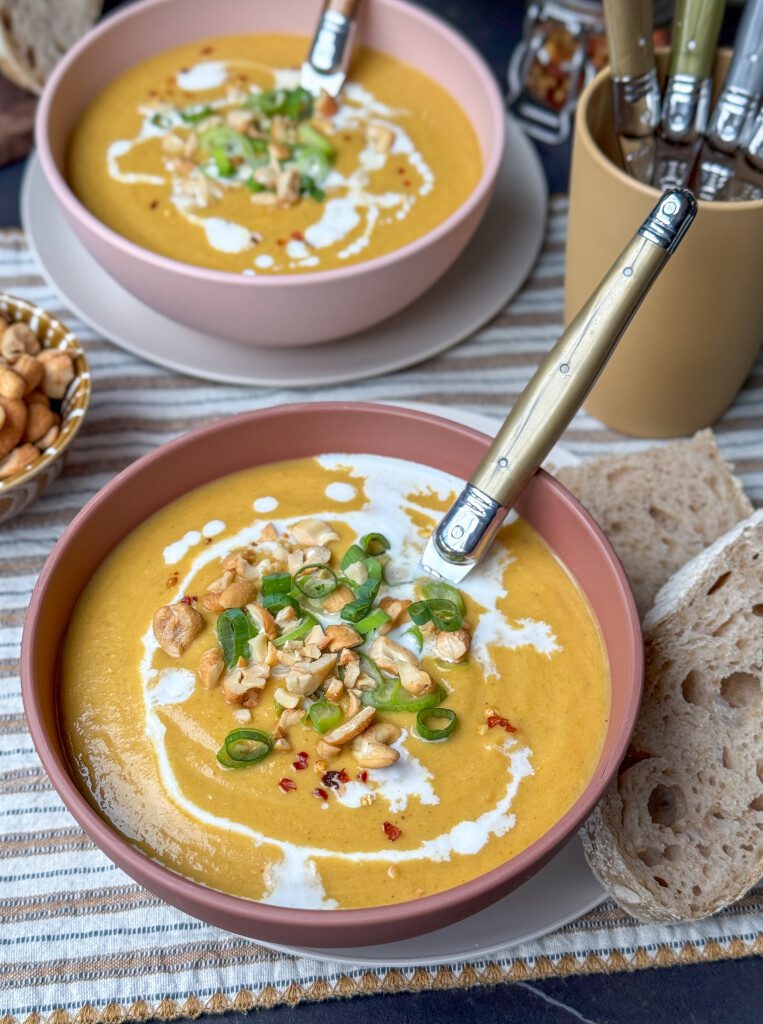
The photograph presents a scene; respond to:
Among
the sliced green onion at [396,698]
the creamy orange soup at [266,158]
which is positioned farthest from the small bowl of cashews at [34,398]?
the sliced green onion at [396,698]

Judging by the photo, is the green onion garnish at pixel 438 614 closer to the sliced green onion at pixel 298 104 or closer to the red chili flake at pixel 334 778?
the red chili flake at pixel 334 778

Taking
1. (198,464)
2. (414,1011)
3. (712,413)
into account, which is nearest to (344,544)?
(198,464)

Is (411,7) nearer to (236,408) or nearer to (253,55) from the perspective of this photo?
(253,55)

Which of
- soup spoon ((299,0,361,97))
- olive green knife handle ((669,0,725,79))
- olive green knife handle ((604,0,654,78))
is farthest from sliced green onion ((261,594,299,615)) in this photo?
soup spoon ((299,0,361,97))

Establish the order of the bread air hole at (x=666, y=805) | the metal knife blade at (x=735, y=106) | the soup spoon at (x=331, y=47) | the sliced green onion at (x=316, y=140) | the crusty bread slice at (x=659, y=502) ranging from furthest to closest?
the soup spoon at (x=331, y=47) → the sliced green onion at (x=316, y=140) → the crusty bread slice at (x=659, y=502) → the metal knife blade at (x=735, y=106) → the bread air hole at (x=666, y=805)

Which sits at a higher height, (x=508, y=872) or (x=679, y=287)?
(x=679, y=287)

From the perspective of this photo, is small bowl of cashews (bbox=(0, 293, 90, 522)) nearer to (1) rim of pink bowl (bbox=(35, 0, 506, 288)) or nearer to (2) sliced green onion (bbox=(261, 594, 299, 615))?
(1) rim of pink bowl (bbox=(35, 0, 506, 288))
